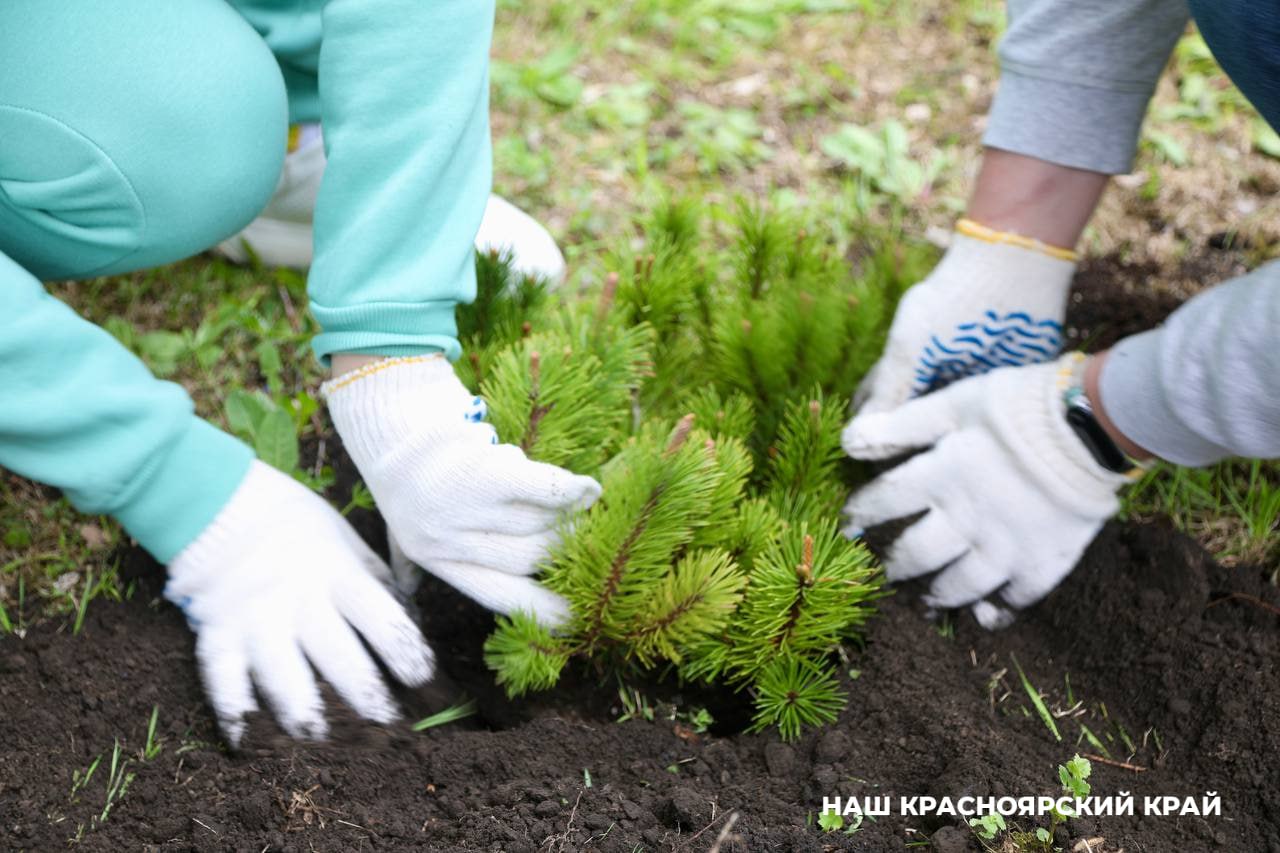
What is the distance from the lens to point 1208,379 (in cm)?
152

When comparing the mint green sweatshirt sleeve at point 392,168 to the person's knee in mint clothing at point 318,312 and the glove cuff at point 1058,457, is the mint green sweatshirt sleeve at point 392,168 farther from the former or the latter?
the glove cuff at point 1058,457

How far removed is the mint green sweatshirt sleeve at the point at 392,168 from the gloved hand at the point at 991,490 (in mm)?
744

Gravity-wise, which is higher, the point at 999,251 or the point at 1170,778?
the point at 999,251

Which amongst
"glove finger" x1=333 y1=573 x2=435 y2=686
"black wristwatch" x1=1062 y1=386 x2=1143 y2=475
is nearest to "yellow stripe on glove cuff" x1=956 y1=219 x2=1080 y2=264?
"black wristwatch" x1=1062 y1=386 x2=1143 y2=475

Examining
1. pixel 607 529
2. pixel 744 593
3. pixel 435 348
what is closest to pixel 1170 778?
pixel 744 593

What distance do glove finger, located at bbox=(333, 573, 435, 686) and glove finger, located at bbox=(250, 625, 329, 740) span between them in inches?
3.8

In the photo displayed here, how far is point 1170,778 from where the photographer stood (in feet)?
4.98

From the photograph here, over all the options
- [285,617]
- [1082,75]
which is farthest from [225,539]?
[1082,75]

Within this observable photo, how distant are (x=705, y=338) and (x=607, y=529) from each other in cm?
65

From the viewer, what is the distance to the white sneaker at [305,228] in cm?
221

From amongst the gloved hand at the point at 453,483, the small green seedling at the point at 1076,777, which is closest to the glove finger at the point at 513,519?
the gloved hand at the point at 453,483

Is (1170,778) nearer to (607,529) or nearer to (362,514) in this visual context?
(607,529)

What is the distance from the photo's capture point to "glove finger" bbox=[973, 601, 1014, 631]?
1758mm

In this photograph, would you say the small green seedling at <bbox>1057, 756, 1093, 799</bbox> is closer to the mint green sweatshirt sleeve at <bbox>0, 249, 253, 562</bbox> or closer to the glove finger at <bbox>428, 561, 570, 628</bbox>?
the glove finger at <bbox>428, 561, 570, 628</bbox>
